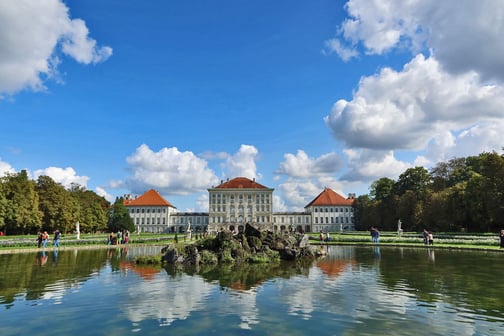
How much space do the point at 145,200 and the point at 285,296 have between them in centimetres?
10528

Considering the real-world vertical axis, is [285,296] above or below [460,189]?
below

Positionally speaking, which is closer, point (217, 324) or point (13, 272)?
point (217, 324)

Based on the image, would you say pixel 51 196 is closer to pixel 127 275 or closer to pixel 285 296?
pixel 127 275

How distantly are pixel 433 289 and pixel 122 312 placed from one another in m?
9.37

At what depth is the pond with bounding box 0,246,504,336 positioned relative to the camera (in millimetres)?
7621

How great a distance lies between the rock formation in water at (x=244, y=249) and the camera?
20.2 metres

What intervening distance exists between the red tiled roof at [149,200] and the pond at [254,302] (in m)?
95.1

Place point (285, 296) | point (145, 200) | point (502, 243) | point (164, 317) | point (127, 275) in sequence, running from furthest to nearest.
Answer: point (145, 200)
point (502, 243)
point (127, 275)
point (285, 296)
point (164, 317)

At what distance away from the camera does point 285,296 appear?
35.1ft

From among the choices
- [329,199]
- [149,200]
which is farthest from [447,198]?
[149,200]

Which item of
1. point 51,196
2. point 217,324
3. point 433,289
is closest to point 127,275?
point 217,324

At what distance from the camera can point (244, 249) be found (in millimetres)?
22141

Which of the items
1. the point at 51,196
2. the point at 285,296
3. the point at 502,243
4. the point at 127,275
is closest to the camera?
the point at 285,296

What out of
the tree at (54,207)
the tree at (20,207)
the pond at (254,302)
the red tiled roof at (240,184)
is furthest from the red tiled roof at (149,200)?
the pond at (254,302)
